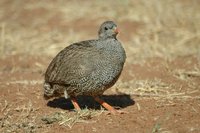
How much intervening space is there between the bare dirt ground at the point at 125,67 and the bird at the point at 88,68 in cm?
34

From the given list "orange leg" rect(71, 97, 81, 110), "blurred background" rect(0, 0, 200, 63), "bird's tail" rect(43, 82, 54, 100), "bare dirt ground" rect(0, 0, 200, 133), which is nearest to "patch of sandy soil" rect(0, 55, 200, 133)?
"bare dirt ground" rect(0, 0, 200, 133)

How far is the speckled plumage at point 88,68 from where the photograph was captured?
719 cm

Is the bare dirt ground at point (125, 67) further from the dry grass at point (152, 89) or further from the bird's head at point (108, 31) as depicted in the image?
the bird's head at point (108, 31)

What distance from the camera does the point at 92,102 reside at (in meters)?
8.26

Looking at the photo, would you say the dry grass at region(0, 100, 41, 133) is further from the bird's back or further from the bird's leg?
the bird's leg

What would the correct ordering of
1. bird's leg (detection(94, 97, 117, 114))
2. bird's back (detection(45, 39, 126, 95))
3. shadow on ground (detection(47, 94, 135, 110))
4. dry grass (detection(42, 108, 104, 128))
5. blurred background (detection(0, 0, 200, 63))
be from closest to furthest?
dry grass (detection(42, 108, 104, 128))
bird's back (detection(45, 39, 126, 95))
bird's leg (detection(94, 97, 117, 114))
shadow on ground (detection(47, 94, 135, 110))
blurred background (detection(0, 0, 200, 63))

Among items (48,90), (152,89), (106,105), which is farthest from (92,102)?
(152,89)

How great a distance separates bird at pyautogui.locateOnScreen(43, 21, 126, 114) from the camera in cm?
719

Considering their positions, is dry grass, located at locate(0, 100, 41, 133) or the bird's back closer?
dry grass, located at locate(0, 100, 41, 133)

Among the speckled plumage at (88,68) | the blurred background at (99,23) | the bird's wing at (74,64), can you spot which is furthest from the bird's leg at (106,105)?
the blurred background at (99,23)

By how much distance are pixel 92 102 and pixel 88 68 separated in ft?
3.97

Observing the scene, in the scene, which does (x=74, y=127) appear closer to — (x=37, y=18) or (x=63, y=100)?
(x=63, y=100)

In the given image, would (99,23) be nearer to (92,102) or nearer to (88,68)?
(92,102)

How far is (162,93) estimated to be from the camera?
840 centimetres
